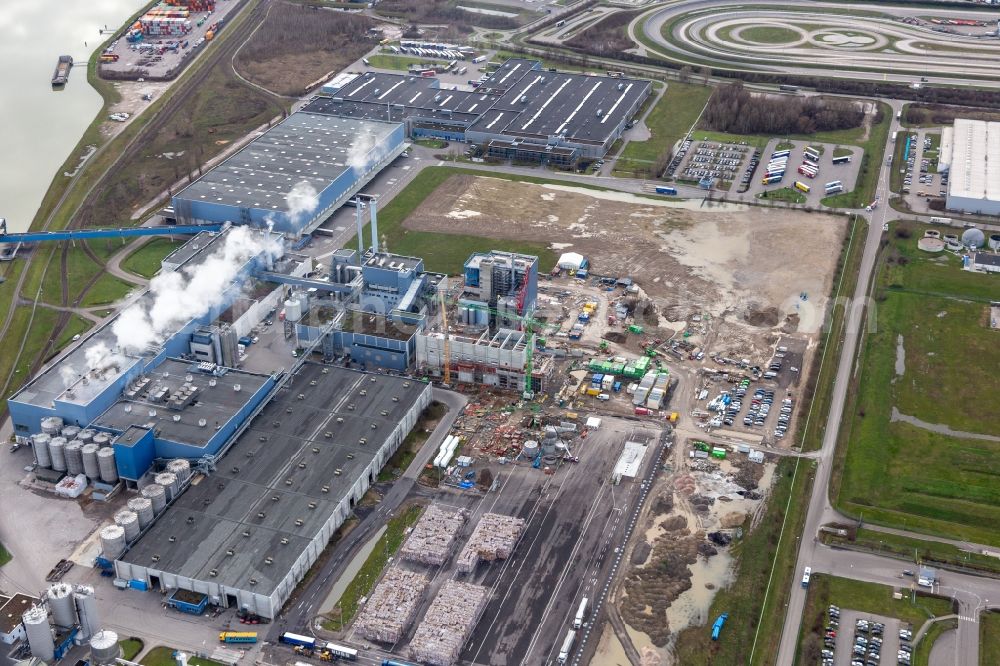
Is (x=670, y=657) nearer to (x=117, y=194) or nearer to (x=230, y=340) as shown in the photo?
(x=230, y=340)

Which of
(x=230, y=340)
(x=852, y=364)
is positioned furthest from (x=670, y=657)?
(x=230, y=340)

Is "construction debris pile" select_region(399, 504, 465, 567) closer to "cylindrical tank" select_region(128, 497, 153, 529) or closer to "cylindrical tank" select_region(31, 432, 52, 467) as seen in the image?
"cylindrical tank" select_region(128, 497, 153, 529)

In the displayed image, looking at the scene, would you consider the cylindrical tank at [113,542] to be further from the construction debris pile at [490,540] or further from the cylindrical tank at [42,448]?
the construction debris pile at [490,540]

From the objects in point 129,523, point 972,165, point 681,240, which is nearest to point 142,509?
point 129,523

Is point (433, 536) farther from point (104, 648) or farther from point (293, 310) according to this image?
point (293, 310)

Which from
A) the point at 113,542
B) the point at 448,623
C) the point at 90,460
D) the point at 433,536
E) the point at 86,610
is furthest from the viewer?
the point at 90,460

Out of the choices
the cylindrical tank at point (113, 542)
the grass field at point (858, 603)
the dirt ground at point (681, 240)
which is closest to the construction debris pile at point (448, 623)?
the grass field at point (858, 603)
